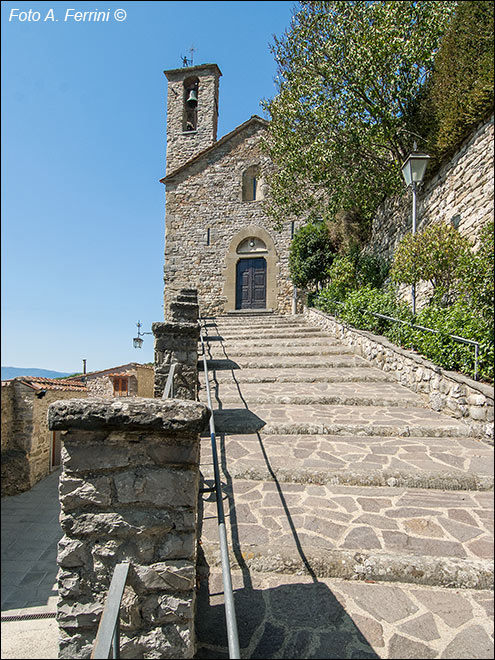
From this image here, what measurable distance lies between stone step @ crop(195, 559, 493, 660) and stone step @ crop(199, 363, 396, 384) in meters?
4.75

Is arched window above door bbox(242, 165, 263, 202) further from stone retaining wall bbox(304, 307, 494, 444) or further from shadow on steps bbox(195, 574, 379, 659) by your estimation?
shadow on steps bbox(195, 574, 379, 659)

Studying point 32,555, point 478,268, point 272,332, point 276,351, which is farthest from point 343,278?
point 32,555

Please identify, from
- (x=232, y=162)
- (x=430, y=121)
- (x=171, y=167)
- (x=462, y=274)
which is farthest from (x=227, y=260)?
(x=462, y=274)

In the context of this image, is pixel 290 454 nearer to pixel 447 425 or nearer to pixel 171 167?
pixel 447 425

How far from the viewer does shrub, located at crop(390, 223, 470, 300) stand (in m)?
5.58

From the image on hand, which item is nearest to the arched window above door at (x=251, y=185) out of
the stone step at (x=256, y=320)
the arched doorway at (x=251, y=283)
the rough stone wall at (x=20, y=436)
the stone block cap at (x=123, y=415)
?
the arched doorway at (x=251, y=283)

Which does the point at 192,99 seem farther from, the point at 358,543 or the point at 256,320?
the point at 358,543

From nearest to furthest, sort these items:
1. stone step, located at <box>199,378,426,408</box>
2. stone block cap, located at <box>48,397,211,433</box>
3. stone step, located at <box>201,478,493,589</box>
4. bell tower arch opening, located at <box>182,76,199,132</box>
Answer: stone step, located at <box>201,478,493,589</box>
stone block cap, located at <box>48,397,211,433</box>
stone step, located at <box>199,378,426,408</box>
bell tower arch opening, located at <box>182,76,199,132</box>

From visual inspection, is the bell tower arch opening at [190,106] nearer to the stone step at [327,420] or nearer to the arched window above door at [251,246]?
the arched window above door at [251,246]

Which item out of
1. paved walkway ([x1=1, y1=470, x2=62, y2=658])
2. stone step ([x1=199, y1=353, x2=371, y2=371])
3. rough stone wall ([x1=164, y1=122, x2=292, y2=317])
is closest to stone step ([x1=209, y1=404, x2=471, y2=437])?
stone step ([x1=199, y1=353, x2=371, y2=371])

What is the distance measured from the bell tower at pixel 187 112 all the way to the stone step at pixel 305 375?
44.9ft

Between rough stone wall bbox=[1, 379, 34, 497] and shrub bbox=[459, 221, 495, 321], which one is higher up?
shrub bbox=[459, 221, 495, 321]

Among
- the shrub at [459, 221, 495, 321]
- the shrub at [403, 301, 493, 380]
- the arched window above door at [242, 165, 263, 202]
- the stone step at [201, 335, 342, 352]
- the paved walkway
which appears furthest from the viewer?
the arched window above door at [242, 165, 263, 202]

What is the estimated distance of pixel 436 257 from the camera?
18.9 ft
